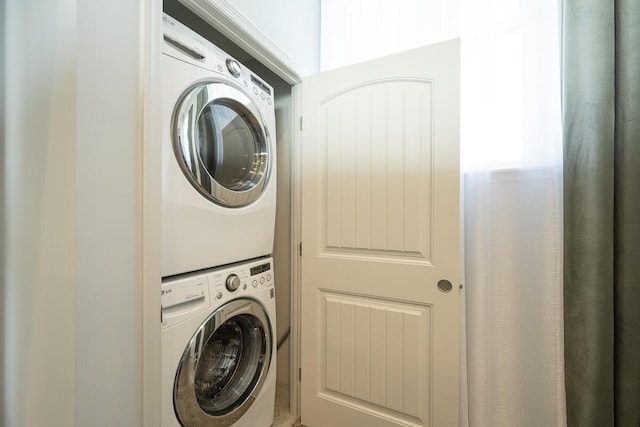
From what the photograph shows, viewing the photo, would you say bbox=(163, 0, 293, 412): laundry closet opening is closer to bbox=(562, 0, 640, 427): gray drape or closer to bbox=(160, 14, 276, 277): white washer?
bbox=(160, 14, 276, 277): white washer

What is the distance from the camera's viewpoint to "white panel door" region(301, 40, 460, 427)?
1.10 metres

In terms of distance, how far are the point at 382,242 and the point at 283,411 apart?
1176mm

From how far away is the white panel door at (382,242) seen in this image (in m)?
1.10

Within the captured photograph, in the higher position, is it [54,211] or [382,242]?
[54,211]

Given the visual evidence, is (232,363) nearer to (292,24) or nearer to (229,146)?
(229,146)

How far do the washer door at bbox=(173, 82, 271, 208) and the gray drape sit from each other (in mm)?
1294

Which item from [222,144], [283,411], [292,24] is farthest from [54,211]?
[283,411]

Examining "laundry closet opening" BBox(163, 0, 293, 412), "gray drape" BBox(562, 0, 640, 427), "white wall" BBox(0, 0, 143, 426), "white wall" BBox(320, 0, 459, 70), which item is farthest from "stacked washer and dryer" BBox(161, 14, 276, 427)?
"gray drape" BBox(562, 0, 640, 427)

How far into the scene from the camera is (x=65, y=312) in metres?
0.57

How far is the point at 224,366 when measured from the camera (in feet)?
3.67

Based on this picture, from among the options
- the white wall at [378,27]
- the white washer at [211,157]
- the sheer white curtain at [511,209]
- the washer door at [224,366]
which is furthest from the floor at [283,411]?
the white wall at [378,27]

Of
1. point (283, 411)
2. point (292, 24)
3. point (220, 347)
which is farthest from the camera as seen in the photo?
point (283, 411)

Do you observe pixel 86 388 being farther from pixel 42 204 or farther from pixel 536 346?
pixel 536 346

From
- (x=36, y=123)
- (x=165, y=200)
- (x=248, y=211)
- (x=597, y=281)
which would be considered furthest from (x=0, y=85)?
(x=597, y=281)
